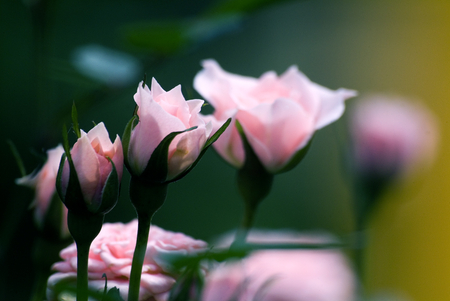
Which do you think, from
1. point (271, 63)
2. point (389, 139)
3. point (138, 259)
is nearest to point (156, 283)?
point (138, 259)

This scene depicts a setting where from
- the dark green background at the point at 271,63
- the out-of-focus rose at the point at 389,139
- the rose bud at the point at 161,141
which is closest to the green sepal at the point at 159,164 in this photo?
the rose bud at the point at 161,141

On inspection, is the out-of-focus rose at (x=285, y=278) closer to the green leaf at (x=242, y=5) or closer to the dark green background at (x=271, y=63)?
the green leaf at (x=242, y=5)

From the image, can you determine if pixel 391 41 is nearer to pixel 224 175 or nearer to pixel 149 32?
pixel 224 175

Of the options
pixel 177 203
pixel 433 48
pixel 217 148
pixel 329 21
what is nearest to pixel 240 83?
pixel 217 148

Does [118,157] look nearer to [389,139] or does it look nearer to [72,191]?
[72,191]

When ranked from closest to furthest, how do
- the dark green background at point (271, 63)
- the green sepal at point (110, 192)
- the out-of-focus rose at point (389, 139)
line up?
the green sepal at point (110, 192), the out-of-focus rose at point (389, 139), the dark green background at point (271, 63)

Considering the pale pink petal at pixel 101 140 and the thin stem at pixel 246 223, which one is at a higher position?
the pale pink petal at pixel 101 140
